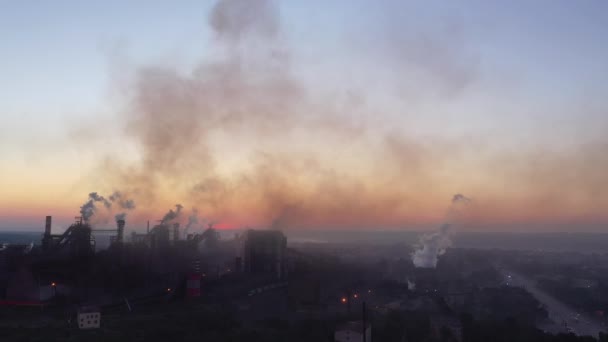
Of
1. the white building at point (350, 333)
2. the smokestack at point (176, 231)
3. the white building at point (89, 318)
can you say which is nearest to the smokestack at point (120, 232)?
the smokestack at point (176, 231)

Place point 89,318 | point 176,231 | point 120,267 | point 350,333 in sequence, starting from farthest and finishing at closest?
point 176,231 < point 120,267 < point 350,333 < point 89,318

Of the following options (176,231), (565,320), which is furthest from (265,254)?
(565,320)

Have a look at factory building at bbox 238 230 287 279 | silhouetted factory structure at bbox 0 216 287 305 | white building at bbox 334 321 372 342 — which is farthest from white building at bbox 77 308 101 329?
factory building at bbox 238 230 287 279

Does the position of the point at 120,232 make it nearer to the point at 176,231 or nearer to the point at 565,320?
the point at 176,231

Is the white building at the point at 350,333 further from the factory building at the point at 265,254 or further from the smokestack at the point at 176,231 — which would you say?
the smokestack at the point at 176,231

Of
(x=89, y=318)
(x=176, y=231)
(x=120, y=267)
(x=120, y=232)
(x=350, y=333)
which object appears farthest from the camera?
(x=176, y=231)

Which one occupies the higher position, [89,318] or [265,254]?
[265,254]
